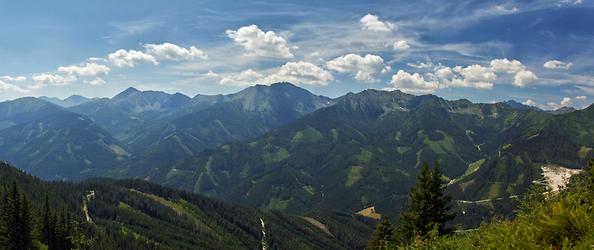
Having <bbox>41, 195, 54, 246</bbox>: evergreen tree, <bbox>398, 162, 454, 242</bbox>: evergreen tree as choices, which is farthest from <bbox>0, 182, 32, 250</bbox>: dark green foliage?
<bbox>398, 162, 454, 242</bbox>: evergreen tree

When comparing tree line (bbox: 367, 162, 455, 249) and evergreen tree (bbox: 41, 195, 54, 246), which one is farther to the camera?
evergreen tree (bbox: 41, 195, 54, 246)

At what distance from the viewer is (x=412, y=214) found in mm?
46719

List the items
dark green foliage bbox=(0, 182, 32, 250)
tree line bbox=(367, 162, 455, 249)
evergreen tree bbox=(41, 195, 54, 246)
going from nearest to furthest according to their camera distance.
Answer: tree line bbox=(367, 162, 455, 249) < dark green foliage bbox=(0, 182, 32, 250) < evergreen tree bbox=(41, 195, 54, 246)

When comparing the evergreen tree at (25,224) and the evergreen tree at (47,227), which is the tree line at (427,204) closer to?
the evergreen tree at (25,224)

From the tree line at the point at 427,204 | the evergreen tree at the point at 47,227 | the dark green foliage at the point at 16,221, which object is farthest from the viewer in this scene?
the evergreen tree at the point at 47,227

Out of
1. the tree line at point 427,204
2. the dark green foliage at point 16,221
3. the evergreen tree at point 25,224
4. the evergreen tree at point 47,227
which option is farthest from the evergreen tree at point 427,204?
the evergreen tree at point 47,227

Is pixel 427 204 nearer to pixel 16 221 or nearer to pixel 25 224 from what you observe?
pixel 16 221

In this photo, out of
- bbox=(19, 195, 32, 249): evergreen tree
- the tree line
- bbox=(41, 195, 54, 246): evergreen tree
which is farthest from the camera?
bbox=(41, 195, 54, 246): evergreen tree

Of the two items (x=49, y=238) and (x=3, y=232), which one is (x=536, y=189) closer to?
(x=3, y=232)

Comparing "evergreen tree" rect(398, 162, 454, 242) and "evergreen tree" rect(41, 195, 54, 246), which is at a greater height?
"evergreen tree" rect(398, 162, 454, 242)

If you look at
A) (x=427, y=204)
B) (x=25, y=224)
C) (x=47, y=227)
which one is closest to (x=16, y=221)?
(x=25, y=224)

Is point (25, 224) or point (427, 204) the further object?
point (25, 224)

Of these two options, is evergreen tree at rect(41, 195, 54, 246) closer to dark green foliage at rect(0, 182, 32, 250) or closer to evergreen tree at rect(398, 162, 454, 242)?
dark green foliage at rect(0, 182, 32, 250)

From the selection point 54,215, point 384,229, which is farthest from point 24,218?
point 384,229
